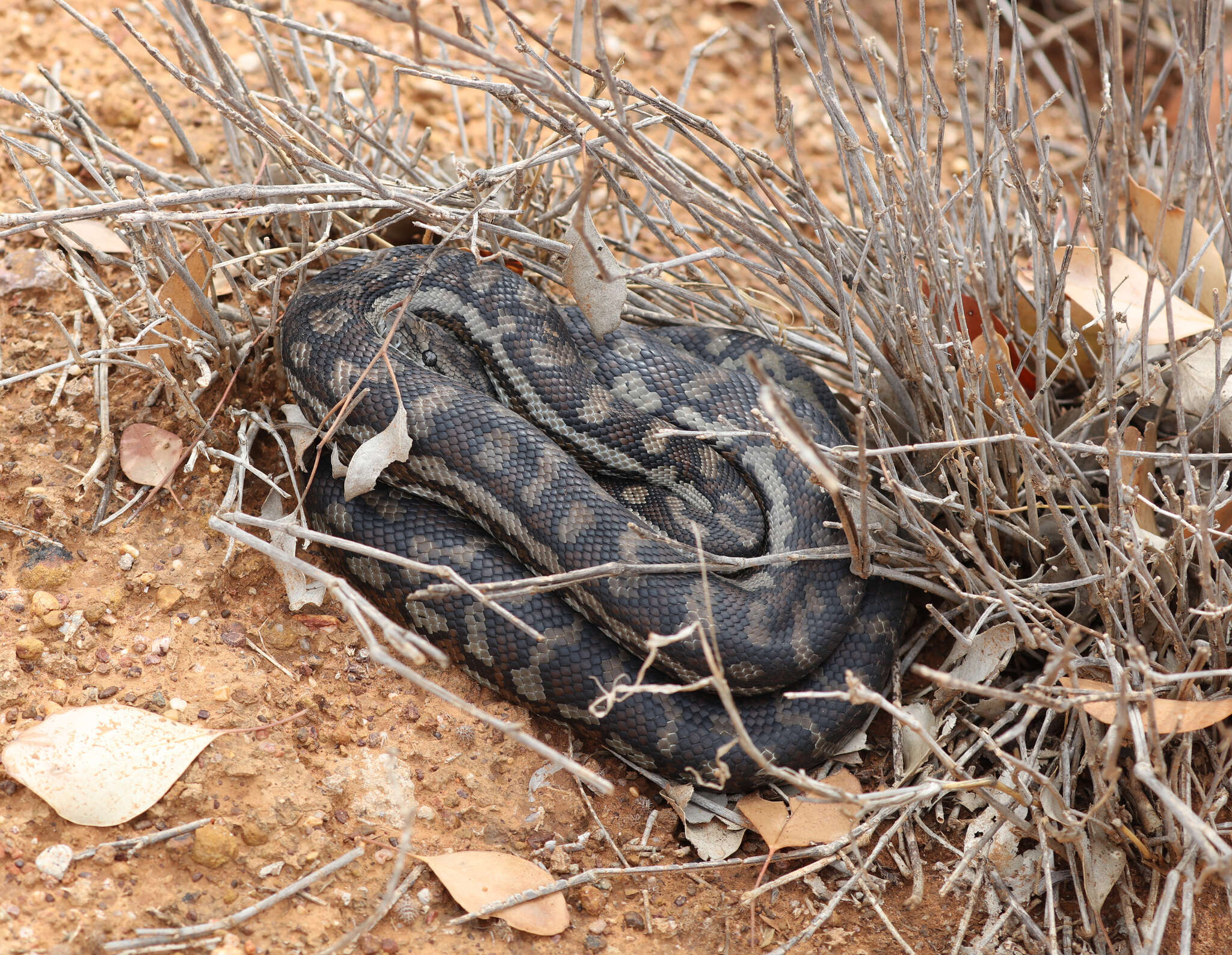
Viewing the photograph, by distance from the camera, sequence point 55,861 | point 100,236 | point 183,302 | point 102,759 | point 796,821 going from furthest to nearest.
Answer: point 100,236 → point 183,302 → point 796,821 → point 102,759 → point 55,861

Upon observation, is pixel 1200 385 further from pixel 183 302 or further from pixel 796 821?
pixel 183 302

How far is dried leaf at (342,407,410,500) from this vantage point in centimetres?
331

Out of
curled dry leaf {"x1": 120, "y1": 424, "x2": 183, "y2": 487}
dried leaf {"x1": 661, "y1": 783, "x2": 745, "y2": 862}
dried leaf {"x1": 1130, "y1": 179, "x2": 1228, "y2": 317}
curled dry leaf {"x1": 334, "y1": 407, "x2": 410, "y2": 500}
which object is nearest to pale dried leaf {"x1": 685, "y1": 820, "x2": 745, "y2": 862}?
dried leaf {"x1": 661, "y1": 783, "x2": 745, "y2": 862}

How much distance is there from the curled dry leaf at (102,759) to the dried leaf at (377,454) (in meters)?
0.88

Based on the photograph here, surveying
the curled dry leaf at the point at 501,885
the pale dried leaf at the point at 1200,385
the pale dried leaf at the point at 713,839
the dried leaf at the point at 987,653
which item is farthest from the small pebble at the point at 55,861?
the pale dried leaf at the point at 1200,385

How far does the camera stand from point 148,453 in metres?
3.45

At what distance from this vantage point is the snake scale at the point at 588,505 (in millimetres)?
3242

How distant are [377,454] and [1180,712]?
240 cm

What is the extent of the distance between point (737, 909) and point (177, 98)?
421cm

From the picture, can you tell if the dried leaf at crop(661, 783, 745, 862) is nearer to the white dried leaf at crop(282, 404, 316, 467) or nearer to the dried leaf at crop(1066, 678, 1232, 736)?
the dried leaf at crop(1066, 678, 1232, 736)

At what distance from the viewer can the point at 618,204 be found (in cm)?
430

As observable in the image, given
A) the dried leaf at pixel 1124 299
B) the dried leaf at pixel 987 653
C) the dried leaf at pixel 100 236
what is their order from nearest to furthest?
the dried leaf at pixel 987 653
the dried leaf at pixel 1124 299
the dried leaf at pixel 100 236


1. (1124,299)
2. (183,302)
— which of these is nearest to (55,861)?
(183,302)

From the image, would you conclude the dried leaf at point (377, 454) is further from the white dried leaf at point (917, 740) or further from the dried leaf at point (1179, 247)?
the dried leaf at point (1179, 247)
